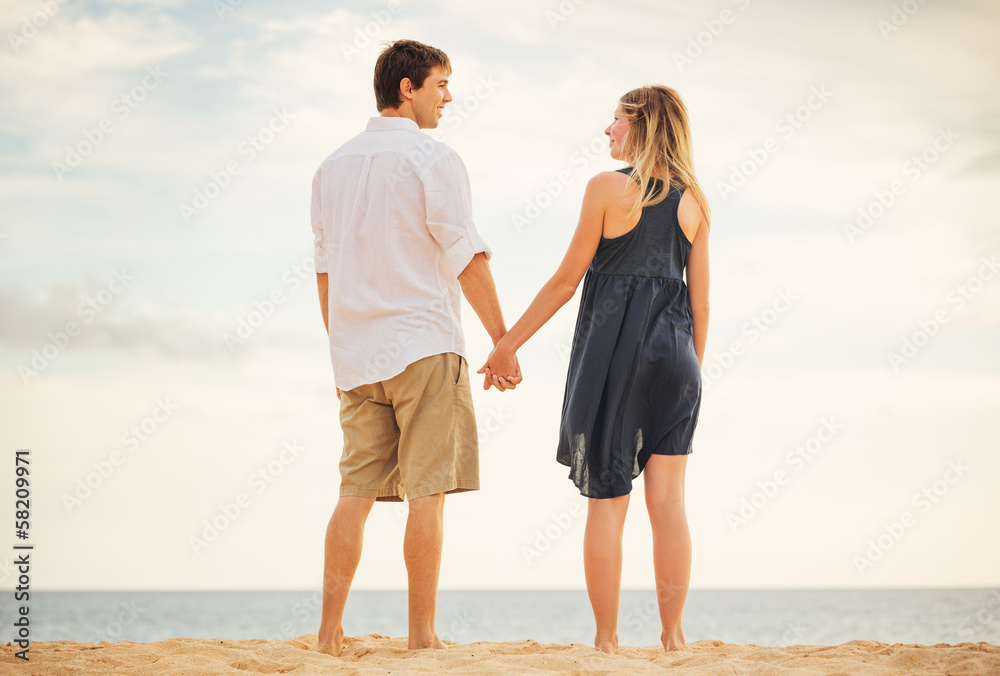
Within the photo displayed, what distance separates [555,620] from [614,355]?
28.8 meters

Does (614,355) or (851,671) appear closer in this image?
(851,671)

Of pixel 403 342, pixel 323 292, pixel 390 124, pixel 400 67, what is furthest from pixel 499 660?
pixel 400 67

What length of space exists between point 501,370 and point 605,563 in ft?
3.06

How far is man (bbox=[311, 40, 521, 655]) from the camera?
9.78 ft

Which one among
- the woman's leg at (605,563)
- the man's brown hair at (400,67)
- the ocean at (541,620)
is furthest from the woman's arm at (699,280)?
the ocean at (541,620)

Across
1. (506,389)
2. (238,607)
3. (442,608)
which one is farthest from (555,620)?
(506,389)

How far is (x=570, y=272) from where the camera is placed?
3.32m

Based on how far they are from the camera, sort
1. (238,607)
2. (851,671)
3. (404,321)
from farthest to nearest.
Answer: (238,607) < (404,321) < (851,671)

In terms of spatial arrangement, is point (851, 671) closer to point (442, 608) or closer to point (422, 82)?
point (422, 82)

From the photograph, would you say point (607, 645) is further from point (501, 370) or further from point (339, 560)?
point (501, 370)

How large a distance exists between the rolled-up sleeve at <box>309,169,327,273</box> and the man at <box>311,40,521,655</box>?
114 millimetres

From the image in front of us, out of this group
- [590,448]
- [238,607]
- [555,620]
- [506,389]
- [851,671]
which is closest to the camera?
[851,671]

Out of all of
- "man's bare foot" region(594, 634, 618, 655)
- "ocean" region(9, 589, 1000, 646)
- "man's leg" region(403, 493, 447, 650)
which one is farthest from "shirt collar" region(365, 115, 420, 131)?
"ocean" region(9, 589, 1000, 646)

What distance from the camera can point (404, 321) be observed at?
3.00 m
